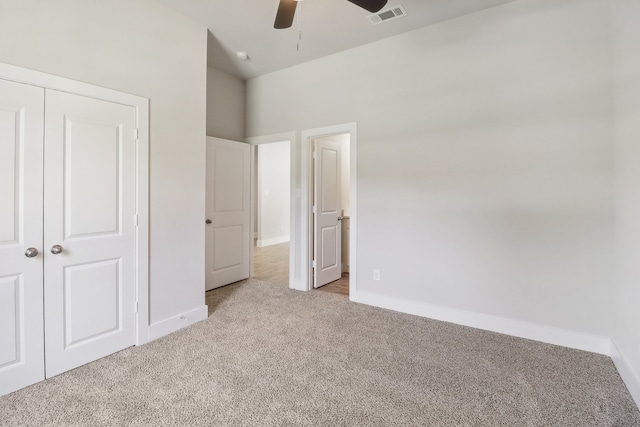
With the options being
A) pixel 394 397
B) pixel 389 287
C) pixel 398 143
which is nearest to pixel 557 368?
pixel 394 397

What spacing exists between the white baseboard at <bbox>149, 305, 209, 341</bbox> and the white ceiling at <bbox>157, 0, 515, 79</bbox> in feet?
9.22

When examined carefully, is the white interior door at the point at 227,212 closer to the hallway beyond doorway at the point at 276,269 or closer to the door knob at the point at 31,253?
the hallway beyond doorway at the point at 276,269

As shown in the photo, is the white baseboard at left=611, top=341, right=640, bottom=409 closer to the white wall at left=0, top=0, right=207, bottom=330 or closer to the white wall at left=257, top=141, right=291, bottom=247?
the white wall at left=0, top=0, right=207, bottom=330

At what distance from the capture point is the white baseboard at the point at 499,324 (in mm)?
2480

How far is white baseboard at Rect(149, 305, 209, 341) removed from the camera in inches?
106

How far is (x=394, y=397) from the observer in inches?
74.5

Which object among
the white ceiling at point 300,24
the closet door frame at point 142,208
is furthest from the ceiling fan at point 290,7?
the closet door frame at point 142,208

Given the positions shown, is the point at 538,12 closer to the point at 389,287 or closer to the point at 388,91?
the point at 388,91

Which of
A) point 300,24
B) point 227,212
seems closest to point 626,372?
point 300,24

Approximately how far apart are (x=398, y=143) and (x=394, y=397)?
7.84 feet

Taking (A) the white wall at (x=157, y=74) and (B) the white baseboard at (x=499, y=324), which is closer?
(A) the white wall at (x=157, y=74)

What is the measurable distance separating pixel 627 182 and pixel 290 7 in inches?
103

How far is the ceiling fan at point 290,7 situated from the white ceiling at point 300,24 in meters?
0.64

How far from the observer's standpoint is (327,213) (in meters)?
4.32
